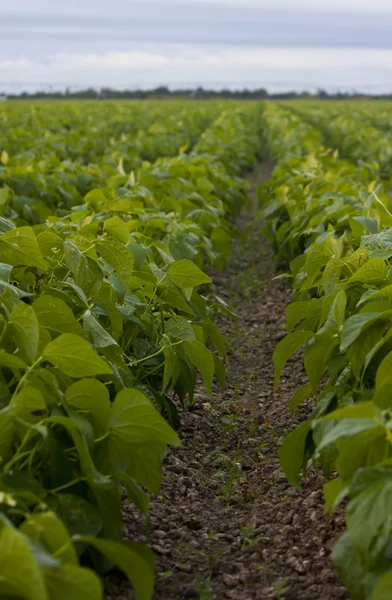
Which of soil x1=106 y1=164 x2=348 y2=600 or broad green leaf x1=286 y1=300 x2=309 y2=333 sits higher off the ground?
broad green leaf x1=286 y1=300 x2=309 y2=333

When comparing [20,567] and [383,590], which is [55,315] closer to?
[20,567]

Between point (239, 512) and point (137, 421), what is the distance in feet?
3.60

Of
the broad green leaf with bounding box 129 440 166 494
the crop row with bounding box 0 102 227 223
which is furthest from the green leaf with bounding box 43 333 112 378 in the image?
the crop row with bounding box 0 102 227 223

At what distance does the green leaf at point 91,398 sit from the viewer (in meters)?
1.87

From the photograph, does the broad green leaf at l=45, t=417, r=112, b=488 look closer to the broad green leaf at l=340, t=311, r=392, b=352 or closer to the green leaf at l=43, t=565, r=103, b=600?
the green leaf at l=43, t=565, r=103, b=600

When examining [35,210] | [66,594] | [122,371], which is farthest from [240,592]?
[35,210]

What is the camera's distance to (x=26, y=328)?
6.22ft

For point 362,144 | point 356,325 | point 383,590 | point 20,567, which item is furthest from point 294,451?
point 362,144

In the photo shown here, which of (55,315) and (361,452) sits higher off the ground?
(55,315)

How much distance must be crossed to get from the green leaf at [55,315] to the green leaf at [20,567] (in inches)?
37.4

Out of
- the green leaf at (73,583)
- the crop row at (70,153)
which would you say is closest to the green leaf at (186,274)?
the green leaf at (73,583)

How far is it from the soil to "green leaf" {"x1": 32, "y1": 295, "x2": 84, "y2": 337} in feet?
2.26

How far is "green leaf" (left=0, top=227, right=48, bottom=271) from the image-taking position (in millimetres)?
2439

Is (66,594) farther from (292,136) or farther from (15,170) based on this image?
(292,136)
